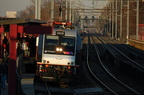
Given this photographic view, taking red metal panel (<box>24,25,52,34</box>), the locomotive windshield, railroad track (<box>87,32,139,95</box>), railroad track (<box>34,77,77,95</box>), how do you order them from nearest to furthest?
1. red metal panel (<box>24,25,52,34</box>)
2. railroad track (<box>34,77,77,95</box>)
3. railroad track (<box>87,32,139,95</box>)
4. the locomotive windshield

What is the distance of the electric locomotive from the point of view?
19516mm

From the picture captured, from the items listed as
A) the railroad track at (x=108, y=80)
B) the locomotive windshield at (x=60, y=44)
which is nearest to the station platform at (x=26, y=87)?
the locomotive windshield at (x=60, y=44)

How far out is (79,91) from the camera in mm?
18734

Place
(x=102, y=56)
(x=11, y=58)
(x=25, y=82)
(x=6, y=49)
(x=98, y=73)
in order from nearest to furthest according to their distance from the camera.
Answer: (x=11, y=58) → (x=25, y=82) → (x=6, y=49) → (x=98, y=73) → (x=102, y=56)

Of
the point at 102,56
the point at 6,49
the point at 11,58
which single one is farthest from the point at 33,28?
the point at 102,56

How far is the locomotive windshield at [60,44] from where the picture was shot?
19984 mm

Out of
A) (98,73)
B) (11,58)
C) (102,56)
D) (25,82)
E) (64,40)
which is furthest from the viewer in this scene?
(102,56)

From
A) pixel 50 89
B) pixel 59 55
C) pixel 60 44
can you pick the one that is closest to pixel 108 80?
pixel 60 44

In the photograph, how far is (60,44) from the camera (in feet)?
66.4

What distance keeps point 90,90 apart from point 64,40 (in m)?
3.23

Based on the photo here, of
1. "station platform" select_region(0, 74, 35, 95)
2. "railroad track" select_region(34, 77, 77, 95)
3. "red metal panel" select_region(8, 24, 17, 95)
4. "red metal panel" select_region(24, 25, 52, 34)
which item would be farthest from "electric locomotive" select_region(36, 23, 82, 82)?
"red metal panel" select_region(24, 25, 52, 34)

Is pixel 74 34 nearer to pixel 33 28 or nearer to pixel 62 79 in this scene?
pixel 62 79

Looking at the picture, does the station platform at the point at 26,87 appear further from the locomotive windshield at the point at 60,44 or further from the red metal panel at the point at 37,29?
the red metal panel at the point at 37,29

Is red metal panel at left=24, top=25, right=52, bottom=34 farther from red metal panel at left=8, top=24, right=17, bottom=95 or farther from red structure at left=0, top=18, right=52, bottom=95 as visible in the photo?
red metal panel at left=8, top=24, right=17, bottom=95
